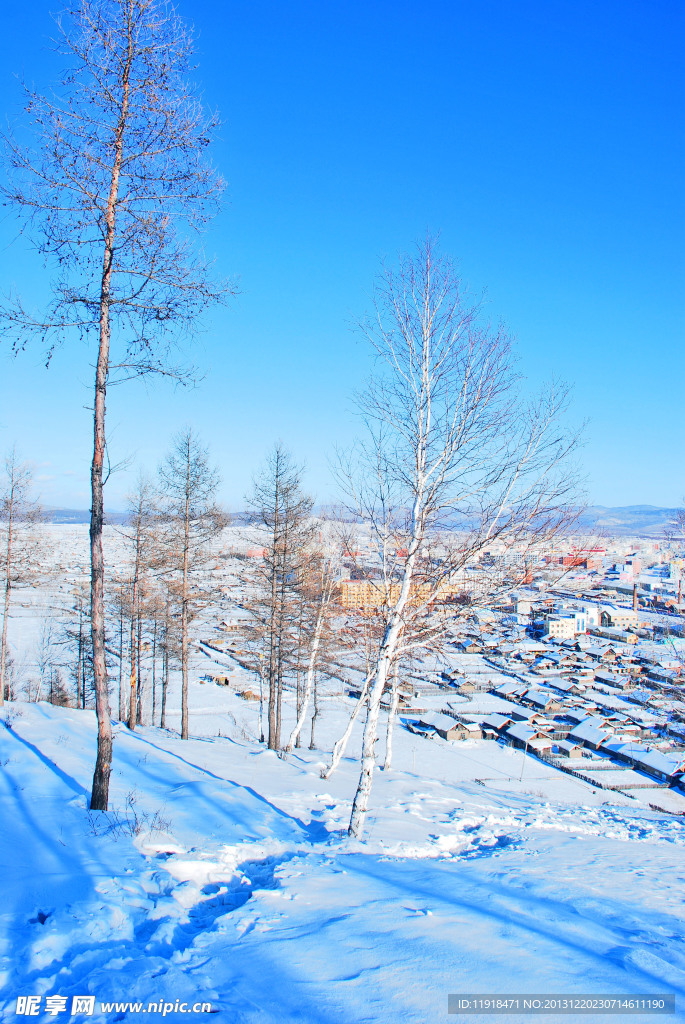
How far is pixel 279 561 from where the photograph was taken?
16.7m

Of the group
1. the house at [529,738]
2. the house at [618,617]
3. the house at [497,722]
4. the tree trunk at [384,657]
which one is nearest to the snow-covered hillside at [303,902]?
the tree trunk at [384,657]

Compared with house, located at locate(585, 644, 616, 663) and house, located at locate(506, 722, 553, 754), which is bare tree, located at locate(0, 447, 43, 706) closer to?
house, located at locate(506, 722, 553, 754)

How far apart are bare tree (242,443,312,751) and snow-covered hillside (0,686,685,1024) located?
687 centimetres

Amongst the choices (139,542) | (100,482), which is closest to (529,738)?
(139,542)

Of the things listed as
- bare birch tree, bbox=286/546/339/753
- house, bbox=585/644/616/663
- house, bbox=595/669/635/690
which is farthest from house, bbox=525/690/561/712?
bare birch tree, bbox=286/546/339/753

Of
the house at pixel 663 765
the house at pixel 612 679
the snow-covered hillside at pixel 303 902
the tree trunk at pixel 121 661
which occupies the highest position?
the snow-covered hillside at pixel 303 902

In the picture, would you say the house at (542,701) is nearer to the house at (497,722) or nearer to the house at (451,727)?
the house at (497,722)

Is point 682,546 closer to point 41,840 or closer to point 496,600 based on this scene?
point 496,600

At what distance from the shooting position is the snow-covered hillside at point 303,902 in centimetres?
319

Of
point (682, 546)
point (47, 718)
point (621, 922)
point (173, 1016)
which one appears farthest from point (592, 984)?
point (682, 546)

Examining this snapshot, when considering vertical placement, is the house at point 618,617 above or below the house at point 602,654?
above

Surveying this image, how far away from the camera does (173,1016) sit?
9.26ft

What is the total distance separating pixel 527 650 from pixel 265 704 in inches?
1227

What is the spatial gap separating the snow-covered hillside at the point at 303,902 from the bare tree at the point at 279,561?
6.87 metres
